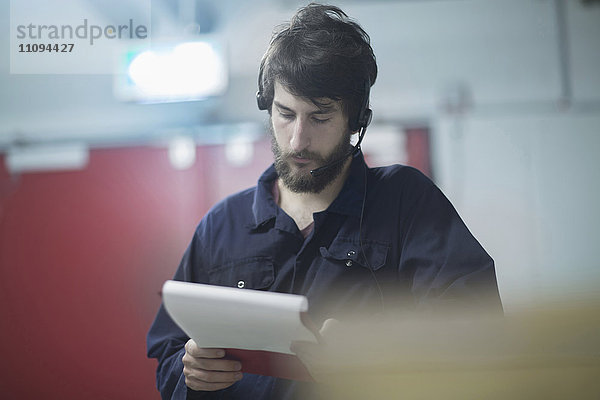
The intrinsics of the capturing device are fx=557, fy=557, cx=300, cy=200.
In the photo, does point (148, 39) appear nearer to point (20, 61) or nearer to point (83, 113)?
point (20, 61)

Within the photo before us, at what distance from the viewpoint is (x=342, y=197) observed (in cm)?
127

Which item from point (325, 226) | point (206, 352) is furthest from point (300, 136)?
point (206, 352)

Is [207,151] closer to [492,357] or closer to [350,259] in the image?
[350,259]

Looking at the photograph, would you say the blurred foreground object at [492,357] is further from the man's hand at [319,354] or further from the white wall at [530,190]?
the white wall at [530,190]

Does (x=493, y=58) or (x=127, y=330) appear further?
(x=493, y=58)

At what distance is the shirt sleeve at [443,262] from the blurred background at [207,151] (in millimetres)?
961

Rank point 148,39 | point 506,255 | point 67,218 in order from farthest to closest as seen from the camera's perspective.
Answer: point 506,255 → point 67,218 → point 148,39

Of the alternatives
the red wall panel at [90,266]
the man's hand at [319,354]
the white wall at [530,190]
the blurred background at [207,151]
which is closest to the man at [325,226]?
the man's hand at [319,354]

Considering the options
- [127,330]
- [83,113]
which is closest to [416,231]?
[127,330]

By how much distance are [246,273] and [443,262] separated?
44 centimetres

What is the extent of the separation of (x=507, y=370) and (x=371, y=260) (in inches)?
24.9

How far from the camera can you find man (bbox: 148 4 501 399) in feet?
3.90

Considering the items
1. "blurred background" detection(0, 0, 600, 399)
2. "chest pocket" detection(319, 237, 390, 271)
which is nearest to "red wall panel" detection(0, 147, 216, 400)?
"blurred background" detection(0, 0, 600, 399)

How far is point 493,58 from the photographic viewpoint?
2.92m
